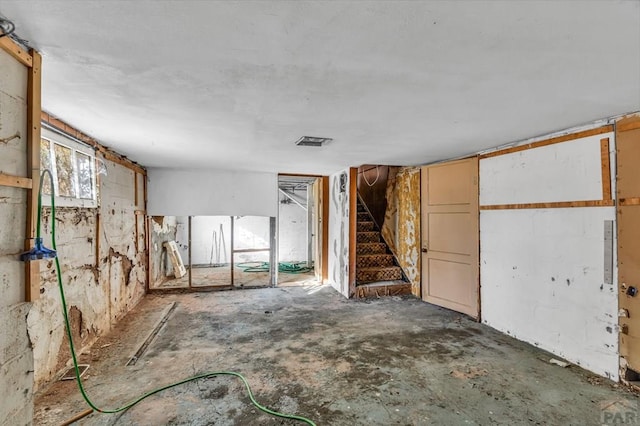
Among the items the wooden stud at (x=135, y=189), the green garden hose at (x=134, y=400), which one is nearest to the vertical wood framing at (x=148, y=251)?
the wooden stud at (x=135, y=189)

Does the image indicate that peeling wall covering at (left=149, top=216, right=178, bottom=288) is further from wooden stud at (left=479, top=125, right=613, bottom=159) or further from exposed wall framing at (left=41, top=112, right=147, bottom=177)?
wooden stud at (left=479, top=125, right=613, bottom=159)

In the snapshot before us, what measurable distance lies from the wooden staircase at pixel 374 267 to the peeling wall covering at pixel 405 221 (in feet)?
0.48

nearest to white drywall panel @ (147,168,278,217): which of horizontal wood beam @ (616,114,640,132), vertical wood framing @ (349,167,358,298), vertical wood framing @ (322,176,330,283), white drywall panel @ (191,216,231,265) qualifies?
vertical wood framing @ (322,176,330,283)

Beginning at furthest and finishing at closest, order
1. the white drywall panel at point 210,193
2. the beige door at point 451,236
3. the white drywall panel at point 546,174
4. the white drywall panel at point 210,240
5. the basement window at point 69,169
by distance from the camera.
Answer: the white drywall panel at point 210,240 → the white drywall panel at point 210,193 → the beige door at point 451,236 → the white drywall panel at point 546,174 → the basement window at point 69,169

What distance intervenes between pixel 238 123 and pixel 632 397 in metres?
3.83

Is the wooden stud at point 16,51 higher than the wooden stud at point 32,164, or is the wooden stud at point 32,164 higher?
the wooden stud at point 16,51

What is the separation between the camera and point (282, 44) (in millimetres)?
1486

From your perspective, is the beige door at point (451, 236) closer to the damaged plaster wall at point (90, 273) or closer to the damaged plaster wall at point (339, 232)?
the damaged plaster wall at point (339, 232)

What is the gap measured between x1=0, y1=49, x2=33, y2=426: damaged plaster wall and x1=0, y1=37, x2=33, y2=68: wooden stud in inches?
0.9

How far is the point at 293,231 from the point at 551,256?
6.48 metres

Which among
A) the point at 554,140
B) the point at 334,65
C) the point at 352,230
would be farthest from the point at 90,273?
the point at 554,140

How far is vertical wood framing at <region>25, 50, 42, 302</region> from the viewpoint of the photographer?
155 cm

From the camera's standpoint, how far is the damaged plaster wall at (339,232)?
5.38 m

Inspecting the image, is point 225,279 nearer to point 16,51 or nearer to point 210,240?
point 210,240
